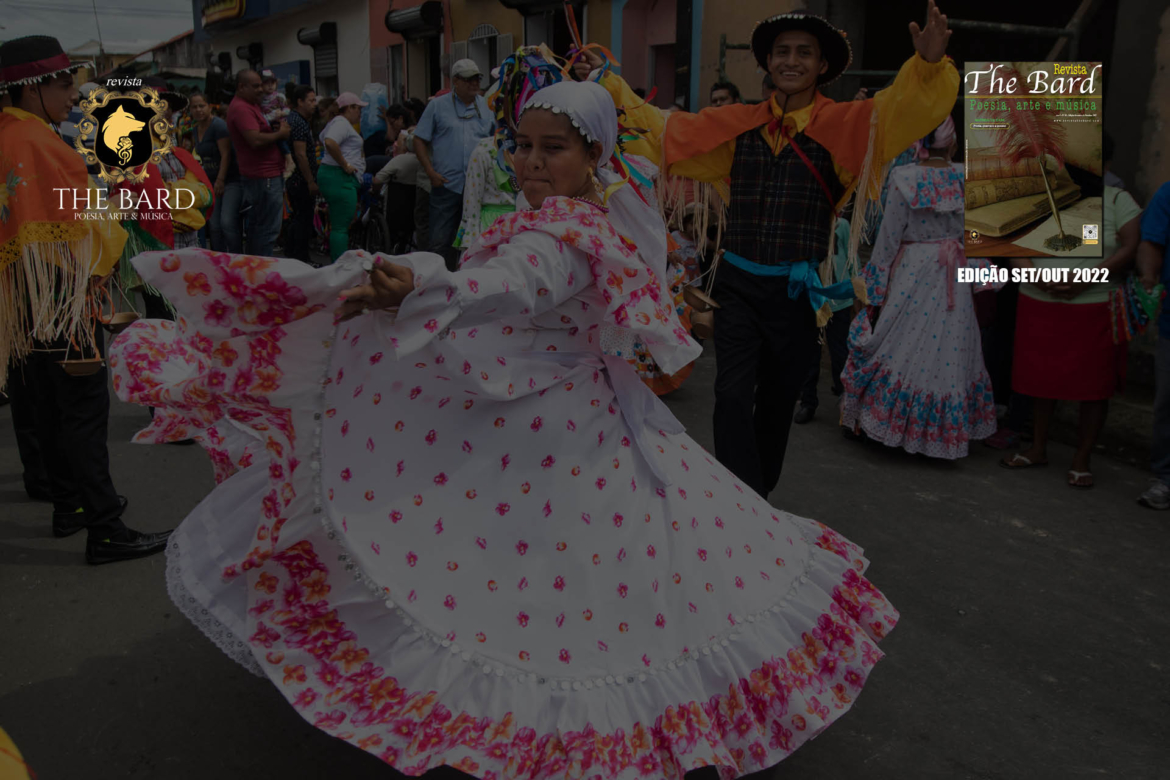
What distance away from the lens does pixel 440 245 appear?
8992 millimetres

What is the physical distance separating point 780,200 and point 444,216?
5663 millimetres

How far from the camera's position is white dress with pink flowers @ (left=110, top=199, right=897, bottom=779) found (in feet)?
6.89

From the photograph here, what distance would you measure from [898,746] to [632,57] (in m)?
12.0

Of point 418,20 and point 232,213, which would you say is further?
point 418,20

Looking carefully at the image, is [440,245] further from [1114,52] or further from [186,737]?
[186,737]

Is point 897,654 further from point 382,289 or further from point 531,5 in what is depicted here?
point 531,5

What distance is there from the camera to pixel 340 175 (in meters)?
10.0

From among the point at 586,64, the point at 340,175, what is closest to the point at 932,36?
the point at 586,64

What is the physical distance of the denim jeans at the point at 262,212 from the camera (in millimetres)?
8531

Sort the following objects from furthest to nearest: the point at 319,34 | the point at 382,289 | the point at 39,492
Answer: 1. the point at 319,34
2. the point at 39,492
3. the point at 382,289

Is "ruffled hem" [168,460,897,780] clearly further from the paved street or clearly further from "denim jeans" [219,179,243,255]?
"denim jeans" [219,179,243,255]

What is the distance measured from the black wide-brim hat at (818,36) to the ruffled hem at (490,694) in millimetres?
2337

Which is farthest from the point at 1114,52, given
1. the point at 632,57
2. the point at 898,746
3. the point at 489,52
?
the point at 489,52

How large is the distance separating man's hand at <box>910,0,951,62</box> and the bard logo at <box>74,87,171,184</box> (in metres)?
3.47
